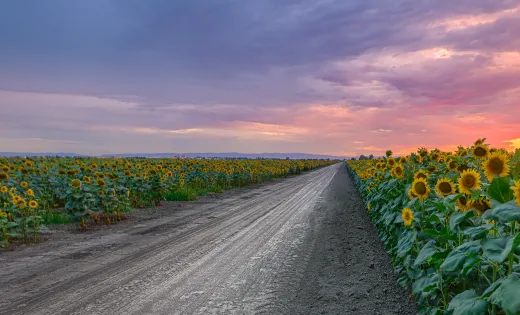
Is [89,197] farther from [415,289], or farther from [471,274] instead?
[471,274]

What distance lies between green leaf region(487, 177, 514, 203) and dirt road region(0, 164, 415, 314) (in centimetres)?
352

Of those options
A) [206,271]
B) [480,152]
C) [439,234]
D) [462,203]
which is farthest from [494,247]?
[206,271]

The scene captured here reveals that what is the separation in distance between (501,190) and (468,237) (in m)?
1.20

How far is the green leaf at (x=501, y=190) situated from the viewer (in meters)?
2.74

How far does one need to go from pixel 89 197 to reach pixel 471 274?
1120 centimetres

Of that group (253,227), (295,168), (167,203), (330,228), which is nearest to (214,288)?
(253,227)

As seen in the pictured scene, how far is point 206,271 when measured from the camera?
7.35 meters

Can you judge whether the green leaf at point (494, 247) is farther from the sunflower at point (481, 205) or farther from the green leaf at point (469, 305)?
the sunflower at point (481, 205)

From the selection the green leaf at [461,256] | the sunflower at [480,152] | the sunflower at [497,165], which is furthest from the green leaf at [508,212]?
the sunflower at [480,152]

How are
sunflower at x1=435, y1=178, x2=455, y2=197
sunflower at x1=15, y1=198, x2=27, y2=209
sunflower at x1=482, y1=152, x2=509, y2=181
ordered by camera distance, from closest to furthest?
sunflower at x1=482, y1=152, x2=509, y2=181, sunflower at x1=435, y1=178, x2=455, y2=197, sunflower at x1=15, y1=198, x2=27, y2=209

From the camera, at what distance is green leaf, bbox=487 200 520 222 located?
246 cm

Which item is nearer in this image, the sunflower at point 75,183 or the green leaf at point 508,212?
the green leaf at point 508,212

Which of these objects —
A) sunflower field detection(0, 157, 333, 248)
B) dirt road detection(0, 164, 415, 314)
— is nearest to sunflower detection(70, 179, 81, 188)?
sunflower field detection(0, 157, 333, 248)

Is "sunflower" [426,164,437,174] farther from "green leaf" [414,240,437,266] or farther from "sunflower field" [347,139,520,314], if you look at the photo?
"green leaf" [414,240,437,266]
